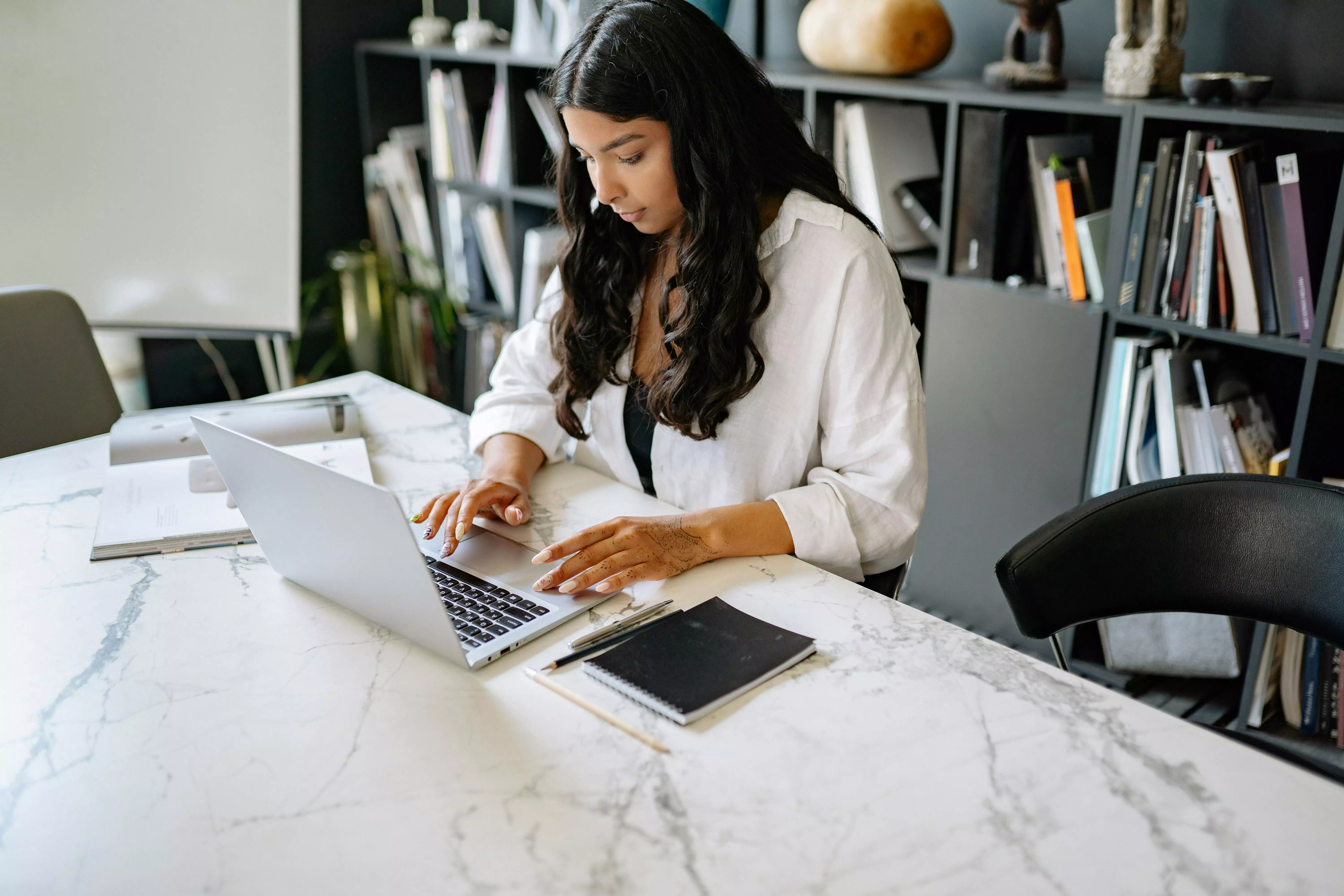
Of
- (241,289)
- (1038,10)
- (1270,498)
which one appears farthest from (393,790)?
(241,289)

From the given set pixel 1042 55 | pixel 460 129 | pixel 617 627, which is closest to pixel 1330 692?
pixel 1042 55

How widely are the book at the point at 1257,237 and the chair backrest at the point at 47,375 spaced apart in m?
2.01

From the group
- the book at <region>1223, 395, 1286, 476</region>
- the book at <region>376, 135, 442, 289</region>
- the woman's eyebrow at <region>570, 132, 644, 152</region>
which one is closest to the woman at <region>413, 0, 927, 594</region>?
the woman's eyebrow at <region>570, 132, 644, 152</region>

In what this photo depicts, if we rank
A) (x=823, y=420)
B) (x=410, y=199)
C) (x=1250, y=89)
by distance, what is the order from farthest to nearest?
(x=410, y=199)
(x=1250, y=89)
(x=823, y=420)

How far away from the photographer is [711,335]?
4.68 feet

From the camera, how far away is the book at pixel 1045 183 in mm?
2027

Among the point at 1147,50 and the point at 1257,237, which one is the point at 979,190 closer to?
the point at 1147,50

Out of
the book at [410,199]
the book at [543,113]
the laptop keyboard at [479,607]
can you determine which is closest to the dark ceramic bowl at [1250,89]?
the laptop keyboard at [479,607]

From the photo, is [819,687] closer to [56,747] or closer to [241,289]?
[56,747]

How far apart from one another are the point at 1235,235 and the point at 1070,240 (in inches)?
11.6

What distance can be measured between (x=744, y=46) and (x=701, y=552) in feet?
6.21

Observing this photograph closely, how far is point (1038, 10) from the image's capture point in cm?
196

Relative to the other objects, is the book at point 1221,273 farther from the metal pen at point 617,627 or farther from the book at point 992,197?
the metal pen at point 617,627

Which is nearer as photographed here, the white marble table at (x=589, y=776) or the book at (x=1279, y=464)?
the white marble table at (x=589, y=776)
